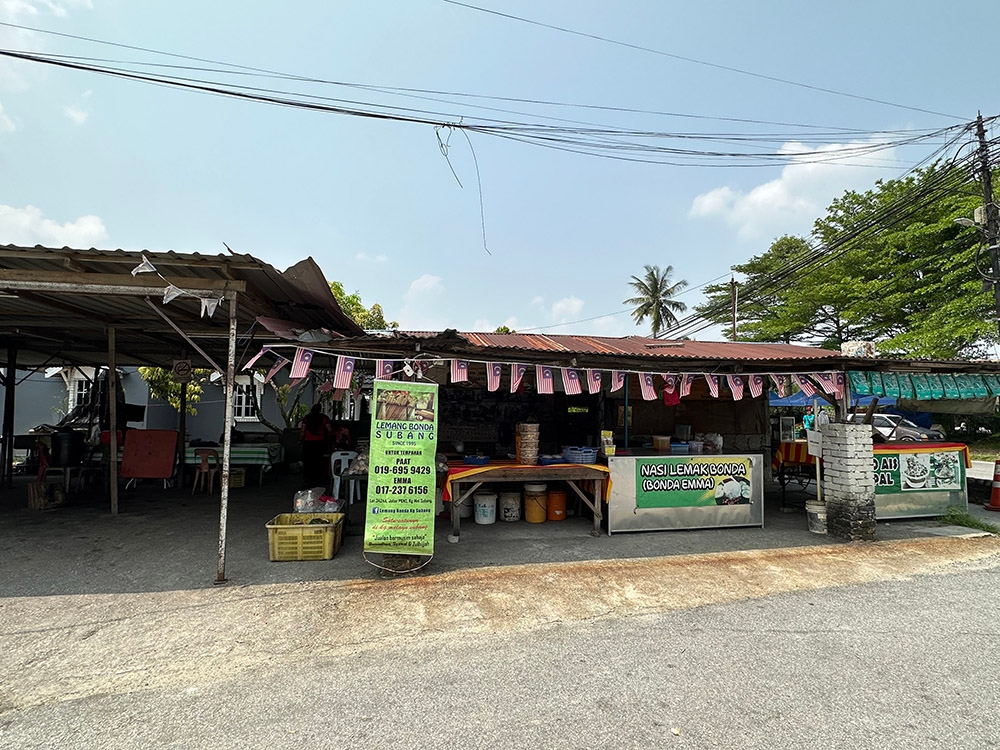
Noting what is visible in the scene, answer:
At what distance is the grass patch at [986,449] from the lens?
20047 millimetres

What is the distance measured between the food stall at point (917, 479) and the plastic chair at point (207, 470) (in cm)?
1250

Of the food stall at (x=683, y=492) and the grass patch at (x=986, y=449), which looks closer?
the food stall at (x=683, y=492)

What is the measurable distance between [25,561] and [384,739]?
5.79 metres

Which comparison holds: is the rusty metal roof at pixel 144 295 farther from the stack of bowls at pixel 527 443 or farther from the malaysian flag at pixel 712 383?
the malaysian flag at pixel 712 383

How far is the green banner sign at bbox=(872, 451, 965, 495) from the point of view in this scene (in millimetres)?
8539

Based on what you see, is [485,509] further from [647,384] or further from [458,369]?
[647,384]

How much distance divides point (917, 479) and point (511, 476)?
23.2ft

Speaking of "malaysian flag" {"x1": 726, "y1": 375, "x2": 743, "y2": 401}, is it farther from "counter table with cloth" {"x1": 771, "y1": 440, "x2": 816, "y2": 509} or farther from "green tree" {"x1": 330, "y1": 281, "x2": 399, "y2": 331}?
"green tree" {"x1": 330, "y1": 281, "x2": 399, "y2": 331}

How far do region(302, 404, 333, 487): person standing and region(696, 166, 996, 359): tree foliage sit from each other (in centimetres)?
1758

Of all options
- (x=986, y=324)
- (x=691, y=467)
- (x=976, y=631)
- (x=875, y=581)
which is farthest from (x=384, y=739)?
(x=986, y=324)

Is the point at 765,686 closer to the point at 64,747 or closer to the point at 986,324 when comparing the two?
the point at 64,747

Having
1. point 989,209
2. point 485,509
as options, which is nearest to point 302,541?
point 485,509

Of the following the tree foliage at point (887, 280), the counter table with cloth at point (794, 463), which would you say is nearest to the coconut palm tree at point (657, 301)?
the tree foliage at point (887, 280)

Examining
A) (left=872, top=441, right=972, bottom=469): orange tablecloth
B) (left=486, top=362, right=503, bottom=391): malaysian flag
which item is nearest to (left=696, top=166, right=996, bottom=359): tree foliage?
(left=872, top=441, right=972, bottom=469): orange tablecloth
